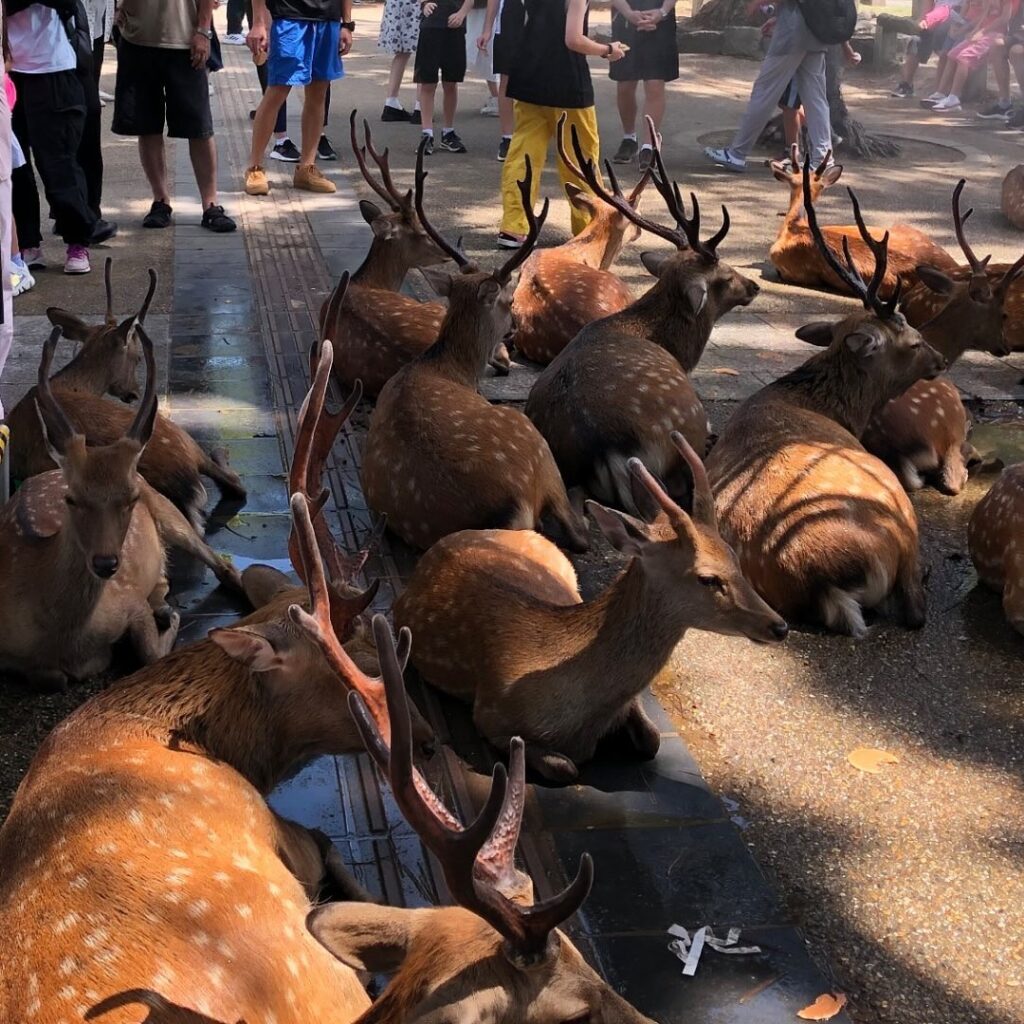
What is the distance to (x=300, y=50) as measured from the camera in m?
9.64

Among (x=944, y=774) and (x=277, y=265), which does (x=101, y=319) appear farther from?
(x=944, y=774)

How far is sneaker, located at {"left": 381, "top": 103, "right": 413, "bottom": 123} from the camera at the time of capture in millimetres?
13469

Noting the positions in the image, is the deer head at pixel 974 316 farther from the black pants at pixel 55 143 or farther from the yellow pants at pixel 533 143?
the black pants at pixel 55 143

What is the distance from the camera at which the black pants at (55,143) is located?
7.50m

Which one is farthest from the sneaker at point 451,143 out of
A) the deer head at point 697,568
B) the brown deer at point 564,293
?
the deer head at point 697,568

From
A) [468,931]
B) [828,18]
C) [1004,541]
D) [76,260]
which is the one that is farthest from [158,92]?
[468,931]

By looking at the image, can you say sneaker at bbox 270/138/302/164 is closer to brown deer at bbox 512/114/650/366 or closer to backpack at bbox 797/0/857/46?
backpack at bbox 797/0/857/46

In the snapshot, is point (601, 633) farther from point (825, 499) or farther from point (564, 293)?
point (564, 293)

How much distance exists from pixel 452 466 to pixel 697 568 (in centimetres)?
142

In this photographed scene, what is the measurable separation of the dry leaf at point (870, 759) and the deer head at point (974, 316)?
3.26 metres

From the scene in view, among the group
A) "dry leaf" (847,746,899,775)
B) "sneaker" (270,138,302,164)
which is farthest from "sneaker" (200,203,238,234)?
"dry leaf" (847,746,899,775)

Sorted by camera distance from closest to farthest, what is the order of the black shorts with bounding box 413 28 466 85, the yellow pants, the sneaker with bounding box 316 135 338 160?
1. the yellow pants
2. the sneaker with bounding box 316 135 338 160
3. the black shorts with bounding box 413 28 466 85

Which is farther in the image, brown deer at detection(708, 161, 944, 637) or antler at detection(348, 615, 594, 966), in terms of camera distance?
brown deer at detection(708, 161, 944, 637)

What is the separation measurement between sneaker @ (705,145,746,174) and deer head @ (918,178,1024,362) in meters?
5.44
